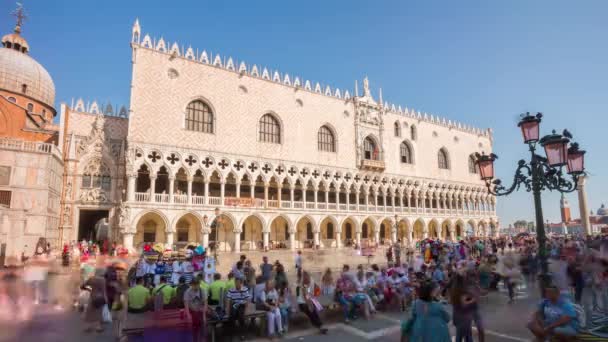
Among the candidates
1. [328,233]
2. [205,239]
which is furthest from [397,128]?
[205,239]

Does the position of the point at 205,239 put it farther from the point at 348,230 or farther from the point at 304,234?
the point at 348,230

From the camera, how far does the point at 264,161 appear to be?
26.8 m

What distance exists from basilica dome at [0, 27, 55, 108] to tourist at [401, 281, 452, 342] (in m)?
40.0

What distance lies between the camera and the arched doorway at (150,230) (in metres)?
23.0

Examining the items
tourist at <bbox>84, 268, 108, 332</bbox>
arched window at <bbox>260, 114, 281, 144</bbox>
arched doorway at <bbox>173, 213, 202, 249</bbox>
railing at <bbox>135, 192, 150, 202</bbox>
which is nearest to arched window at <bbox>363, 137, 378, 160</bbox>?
arched window at <bbox>260, 114, 281, 144</bbox>

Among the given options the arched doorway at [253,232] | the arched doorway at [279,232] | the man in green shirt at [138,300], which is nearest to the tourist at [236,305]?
the man in green shirt at [138,300]

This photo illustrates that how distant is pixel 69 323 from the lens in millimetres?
6930

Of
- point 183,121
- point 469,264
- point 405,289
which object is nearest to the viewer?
point 405,289

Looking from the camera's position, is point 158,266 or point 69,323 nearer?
point 69,323

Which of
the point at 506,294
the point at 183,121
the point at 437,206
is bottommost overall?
the point at 506,294

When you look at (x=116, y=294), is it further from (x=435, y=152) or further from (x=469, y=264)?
(x=435, y=152)

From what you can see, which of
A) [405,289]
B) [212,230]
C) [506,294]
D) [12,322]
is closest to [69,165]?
[212,230]

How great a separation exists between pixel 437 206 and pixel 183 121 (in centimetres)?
2935

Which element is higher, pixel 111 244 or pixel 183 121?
pixel 183 121
